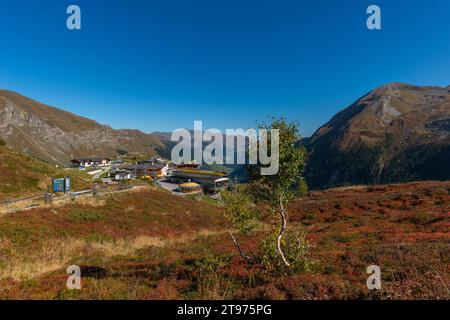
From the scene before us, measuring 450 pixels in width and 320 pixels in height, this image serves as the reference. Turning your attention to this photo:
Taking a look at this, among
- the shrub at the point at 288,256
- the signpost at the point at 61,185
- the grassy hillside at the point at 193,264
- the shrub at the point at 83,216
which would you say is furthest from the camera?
the signpost at the point at 61,185

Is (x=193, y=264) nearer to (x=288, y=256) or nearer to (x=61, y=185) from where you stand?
(x=288, y=256)

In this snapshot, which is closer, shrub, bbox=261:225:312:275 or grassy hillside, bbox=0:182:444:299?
grassy hillside, bbox=0:182:444:299

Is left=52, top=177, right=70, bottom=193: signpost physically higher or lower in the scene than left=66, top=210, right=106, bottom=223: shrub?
higher

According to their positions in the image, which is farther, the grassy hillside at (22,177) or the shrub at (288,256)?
the grassy hillside at (22,177)

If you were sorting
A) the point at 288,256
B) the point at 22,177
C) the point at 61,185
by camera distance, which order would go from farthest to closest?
1. the point at 22,177
2. the point at 61,185
3. the point at 288,256

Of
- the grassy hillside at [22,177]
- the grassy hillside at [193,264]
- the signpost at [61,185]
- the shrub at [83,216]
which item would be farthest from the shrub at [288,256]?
the grassy hillside at [22,177]

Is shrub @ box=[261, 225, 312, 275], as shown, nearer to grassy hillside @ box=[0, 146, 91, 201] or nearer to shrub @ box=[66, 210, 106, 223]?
shrub @ box=[66, 210, 106, 223]

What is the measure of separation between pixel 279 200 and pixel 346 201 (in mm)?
42904

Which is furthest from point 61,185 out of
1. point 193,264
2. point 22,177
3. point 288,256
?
point 288,256

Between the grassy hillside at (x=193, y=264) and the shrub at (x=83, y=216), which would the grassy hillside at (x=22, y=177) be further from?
the grassy hillside at (x=193, y=264)

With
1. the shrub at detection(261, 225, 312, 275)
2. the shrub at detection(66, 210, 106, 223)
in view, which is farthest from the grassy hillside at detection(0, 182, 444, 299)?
the shrub at detection(261, 225, 312, 275)

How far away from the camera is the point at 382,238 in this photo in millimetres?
19906
